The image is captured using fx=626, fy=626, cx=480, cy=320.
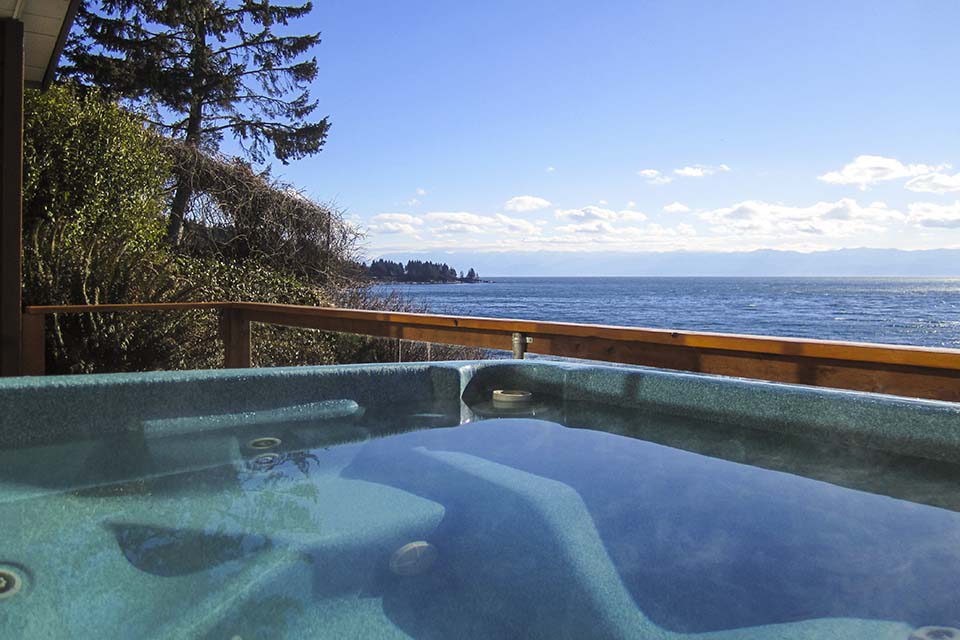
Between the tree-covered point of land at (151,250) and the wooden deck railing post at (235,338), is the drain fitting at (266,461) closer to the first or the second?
the wooden deck railing post at (235,338)

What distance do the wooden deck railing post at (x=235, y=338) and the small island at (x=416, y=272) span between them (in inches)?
185

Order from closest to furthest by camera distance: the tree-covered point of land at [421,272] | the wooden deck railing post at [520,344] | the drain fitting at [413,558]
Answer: the drain fitting at [413,558] < the wooden deck railing post at [520,344] < the tree-covered point of land at [421,272]

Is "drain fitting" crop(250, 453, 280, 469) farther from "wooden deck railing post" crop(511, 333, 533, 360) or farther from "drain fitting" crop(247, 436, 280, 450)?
"wooden deck railing post" crop(511, 333, 533, 360)

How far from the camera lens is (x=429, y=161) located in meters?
13.6

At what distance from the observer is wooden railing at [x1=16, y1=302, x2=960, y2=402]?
161cm

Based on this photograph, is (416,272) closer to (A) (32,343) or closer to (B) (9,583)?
(A) (32,343)

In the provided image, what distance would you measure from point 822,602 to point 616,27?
Answer: 8685 millimetres

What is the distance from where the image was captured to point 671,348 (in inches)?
85.0

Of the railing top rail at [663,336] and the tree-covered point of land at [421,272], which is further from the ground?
the tree-covered point of land at [421,272]

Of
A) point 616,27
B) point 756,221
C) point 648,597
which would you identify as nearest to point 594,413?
point 648,597

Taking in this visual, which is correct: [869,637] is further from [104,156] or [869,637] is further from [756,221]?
[756,221]

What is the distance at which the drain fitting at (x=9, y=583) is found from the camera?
3.30ft

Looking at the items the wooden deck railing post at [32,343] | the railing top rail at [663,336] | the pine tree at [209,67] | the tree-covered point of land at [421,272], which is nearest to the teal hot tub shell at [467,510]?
the railing top rail at [663,336]

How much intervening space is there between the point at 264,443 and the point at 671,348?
1.35 meters
